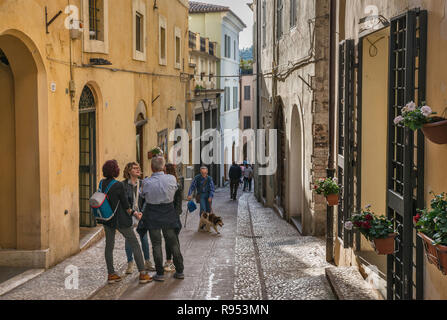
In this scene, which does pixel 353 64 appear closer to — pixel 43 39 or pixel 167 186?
pixel 167 186

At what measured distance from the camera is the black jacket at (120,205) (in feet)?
26.6

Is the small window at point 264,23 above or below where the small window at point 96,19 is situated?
above

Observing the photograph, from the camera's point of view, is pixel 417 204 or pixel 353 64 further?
pixel 353 64

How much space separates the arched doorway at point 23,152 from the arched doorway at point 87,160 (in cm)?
316

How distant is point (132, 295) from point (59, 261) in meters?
2.50

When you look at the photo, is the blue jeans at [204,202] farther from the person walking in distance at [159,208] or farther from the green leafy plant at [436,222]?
the green leafy plant at [436,222]

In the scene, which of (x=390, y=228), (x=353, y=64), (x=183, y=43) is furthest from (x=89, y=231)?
(x=183, y=43)

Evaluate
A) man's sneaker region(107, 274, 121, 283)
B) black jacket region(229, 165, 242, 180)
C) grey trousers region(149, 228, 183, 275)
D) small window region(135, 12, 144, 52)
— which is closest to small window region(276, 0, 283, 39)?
small window region(135, 12, 144, 52)

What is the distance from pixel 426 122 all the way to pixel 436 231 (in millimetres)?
870

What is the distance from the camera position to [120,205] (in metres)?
8.20

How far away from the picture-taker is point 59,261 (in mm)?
9984

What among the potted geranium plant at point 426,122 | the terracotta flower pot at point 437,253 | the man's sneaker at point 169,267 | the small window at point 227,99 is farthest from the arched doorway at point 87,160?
the small window at point 227,99

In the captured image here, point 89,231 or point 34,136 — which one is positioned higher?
point 34,136

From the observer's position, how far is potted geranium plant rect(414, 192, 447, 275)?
4199mm
